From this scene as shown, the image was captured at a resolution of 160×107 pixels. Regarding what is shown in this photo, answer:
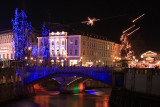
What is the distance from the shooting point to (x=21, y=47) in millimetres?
76750

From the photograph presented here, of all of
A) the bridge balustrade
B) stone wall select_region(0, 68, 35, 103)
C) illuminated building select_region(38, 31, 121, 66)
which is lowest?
stone wall select_region(0, 68, 35, 103)

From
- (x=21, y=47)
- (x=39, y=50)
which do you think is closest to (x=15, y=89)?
(x=21, y=47)

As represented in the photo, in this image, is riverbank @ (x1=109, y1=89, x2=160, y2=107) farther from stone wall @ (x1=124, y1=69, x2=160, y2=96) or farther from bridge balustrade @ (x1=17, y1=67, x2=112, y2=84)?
bridge balustrade @ (x1=17, y1=67, x2=112, y2=84)

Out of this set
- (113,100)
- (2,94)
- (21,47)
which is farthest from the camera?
(21,47)

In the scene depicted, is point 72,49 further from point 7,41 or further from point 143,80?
point 143,80

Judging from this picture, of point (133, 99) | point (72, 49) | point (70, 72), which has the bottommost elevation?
point (133, 99)

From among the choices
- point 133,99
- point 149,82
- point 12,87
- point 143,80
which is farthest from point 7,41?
point 149,82

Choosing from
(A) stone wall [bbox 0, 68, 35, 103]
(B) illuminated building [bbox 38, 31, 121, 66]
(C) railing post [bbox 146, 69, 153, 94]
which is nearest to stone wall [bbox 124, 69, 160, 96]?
(C) railing post [bbox 146, 69, 153, 94]

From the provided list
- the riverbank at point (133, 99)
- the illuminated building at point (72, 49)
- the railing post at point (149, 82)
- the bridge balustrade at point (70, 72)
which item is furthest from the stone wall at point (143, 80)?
the illuminated building at point (72, 49)

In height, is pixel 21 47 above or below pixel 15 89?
above

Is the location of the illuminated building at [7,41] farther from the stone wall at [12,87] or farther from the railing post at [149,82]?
the railing post at [149,82]

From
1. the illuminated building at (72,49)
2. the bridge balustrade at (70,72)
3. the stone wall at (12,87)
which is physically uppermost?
the illuminated building at (72,49)

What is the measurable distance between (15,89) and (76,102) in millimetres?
13339

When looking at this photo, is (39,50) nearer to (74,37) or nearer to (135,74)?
(74,37)
